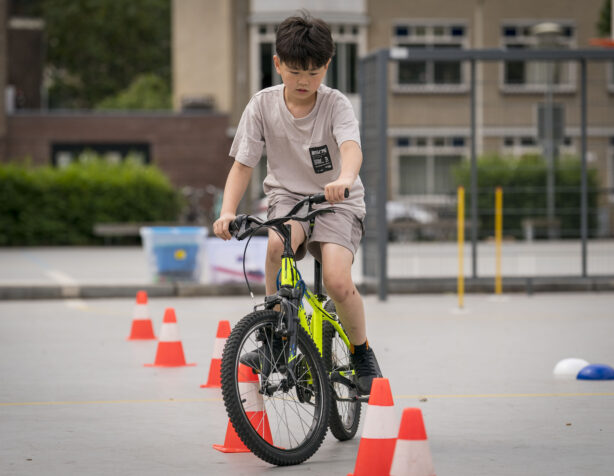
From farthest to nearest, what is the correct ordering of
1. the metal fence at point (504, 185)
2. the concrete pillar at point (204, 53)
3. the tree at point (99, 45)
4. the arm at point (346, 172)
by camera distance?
the tree at point (99, 45) < the concrete pillar at point (204, 53) < the metal fence at point (504, 185) < the arm at point (346, 172)

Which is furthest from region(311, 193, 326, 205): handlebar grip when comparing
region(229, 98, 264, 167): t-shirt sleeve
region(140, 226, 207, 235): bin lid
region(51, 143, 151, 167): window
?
region(51, 143, 151, 167): window

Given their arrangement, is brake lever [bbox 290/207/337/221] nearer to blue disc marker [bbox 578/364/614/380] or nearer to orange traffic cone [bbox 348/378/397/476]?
orange traffic cone [bbox 348/378/397/476]

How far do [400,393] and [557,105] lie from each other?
11678 mm

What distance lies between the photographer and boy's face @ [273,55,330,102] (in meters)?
5.34

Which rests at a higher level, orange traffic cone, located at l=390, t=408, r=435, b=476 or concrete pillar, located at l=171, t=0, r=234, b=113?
concrete pillar, located at l=171, t=0, r=234, b=113

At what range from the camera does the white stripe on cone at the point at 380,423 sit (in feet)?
15.8

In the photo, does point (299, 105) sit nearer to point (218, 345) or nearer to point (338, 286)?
point (338, 286)

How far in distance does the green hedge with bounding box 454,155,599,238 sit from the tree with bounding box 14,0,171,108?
1741 inches

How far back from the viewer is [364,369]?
18.6 feet

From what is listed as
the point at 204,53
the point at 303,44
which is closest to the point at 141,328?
the point at 303,44

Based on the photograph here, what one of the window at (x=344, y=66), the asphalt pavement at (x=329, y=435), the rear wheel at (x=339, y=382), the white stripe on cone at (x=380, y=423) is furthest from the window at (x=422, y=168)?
the window at (x=344, y=66)

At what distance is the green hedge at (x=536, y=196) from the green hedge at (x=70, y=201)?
1297cm

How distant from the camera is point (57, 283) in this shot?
15.7 meters

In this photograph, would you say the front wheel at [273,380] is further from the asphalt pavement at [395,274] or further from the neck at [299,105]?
the asphalt pavement at [395,274]
